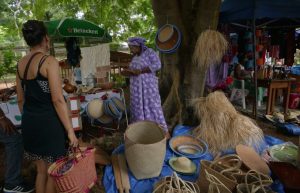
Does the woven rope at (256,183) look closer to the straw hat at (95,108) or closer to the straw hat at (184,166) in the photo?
the straw hat at (184,166)

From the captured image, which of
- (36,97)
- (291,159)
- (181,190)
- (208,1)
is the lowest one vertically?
(291,159)

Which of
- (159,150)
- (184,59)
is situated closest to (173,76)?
(184,59)

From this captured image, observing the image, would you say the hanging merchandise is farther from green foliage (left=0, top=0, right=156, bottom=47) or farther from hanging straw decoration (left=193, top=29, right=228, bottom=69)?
hanging straw decoration (left=193, top=29, right=228, bottom=69)

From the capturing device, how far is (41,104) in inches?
77.5

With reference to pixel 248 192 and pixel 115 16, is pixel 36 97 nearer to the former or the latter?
pixel 248 192

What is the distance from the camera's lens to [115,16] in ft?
30.2

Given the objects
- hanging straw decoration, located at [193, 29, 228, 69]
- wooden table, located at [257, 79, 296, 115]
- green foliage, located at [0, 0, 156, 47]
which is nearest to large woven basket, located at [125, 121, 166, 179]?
hanging straw decoration, located at [193, 29, 228, 69]

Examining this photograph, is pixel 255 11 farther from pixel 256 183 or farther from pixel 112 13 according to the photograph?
pixel 112 13

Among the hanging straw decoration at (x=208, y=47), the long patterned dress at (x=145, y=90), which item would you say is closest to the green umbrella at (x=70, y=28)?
the long patterned dress at (x=145, y=90)

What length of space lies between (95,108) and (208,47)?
201 centimetres

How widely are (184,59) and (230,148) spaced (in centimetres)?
173

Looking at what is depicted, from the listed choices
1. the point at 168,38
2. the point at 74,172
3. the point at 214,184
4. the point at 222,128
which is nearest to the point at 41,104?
the point at 74,172

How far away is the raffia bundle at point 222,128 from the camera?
3439 mm

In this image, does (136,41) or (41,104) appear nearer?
(41,104)
